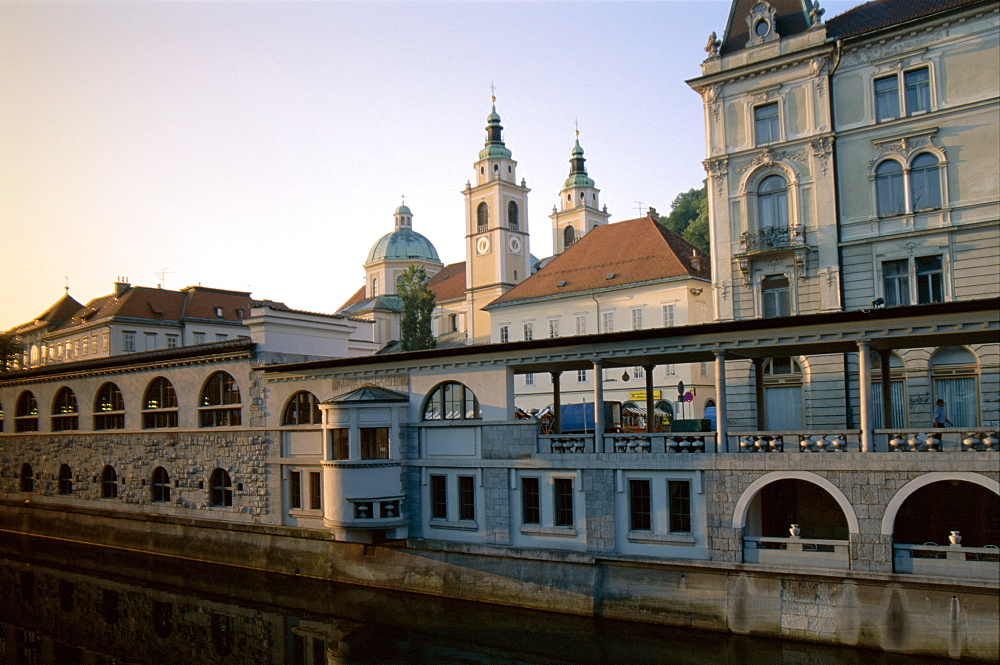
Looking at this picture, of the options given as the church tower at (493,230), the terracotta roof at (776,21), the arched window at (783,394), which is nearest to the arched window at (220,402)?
the arched window at (783,394)

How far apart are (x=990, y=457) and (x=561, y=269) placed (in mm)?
44580

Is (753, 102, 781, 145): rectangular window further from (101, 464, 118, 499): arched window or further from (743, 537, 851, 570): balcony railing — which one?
(101, 464, 118, 499): arched window

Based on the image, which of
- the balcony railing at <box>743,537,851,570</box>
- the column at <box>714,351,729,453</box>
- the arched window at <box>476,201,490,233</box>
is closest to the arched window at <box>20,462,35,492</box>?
the column at <box>714,351,729,453</box>

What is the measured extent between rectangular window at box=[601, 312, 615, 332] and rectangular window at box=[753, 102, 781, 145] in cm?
2384

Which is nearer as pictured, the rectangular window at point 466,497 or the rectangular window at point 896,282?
the rectangular window at point 466,497

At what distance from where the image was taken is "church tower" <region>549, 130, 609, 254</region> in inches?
4358

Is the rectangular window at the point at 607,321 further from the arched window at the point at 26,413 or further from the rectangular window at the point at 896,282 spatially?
the arched window at the point at 26,413

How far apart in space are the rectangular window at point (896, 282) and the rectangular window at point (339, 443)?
20.4 m

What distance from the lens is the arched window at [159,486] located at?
36.6m

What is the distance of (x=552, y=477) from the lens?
24.5 meters

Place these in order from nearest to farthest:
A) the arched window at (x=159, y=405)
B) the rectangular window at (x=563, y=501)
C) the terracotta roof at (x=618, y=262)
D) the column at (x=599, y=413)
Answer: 1. the column at (x=599, y=413)
2. the rectangular window at (x=563, y=501)
3. the arched window at (x=159, y=405)
4. the terracotta roof at (x=618, y=262)

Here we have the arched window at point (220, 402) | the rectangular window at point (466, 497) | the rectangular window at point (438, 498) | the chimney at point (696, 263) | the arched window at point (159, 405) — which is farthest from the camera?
the chimney at point (696, 263)

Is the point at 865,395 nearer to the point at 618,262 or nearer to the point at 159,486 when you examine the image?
the point at 159,486

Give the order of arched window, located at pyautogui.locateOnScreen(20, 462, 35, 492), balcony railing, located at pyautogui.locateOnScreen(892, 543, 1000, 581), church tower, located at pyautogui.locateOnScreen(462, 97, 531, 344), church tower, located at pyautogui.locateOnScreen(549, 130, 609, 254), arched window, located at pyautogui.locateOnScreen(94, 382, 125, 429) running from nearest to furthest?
1. balcony railing, located at pyautogui.locateOnScreen(892, 543, 1000, 581)
2. arched window, located at pyautogui.locateOnScreen(94, 382, 125, 429)
3. arched window, located at pyautogui.locateOnScreen(20, 462, 35, 492)
4. church tower, located at pyautogui.locateOnScreen(462, 97, 531, 344)
5. church tower, located at pyautogui.locateOnScreen(549, 130, 609, 254)
